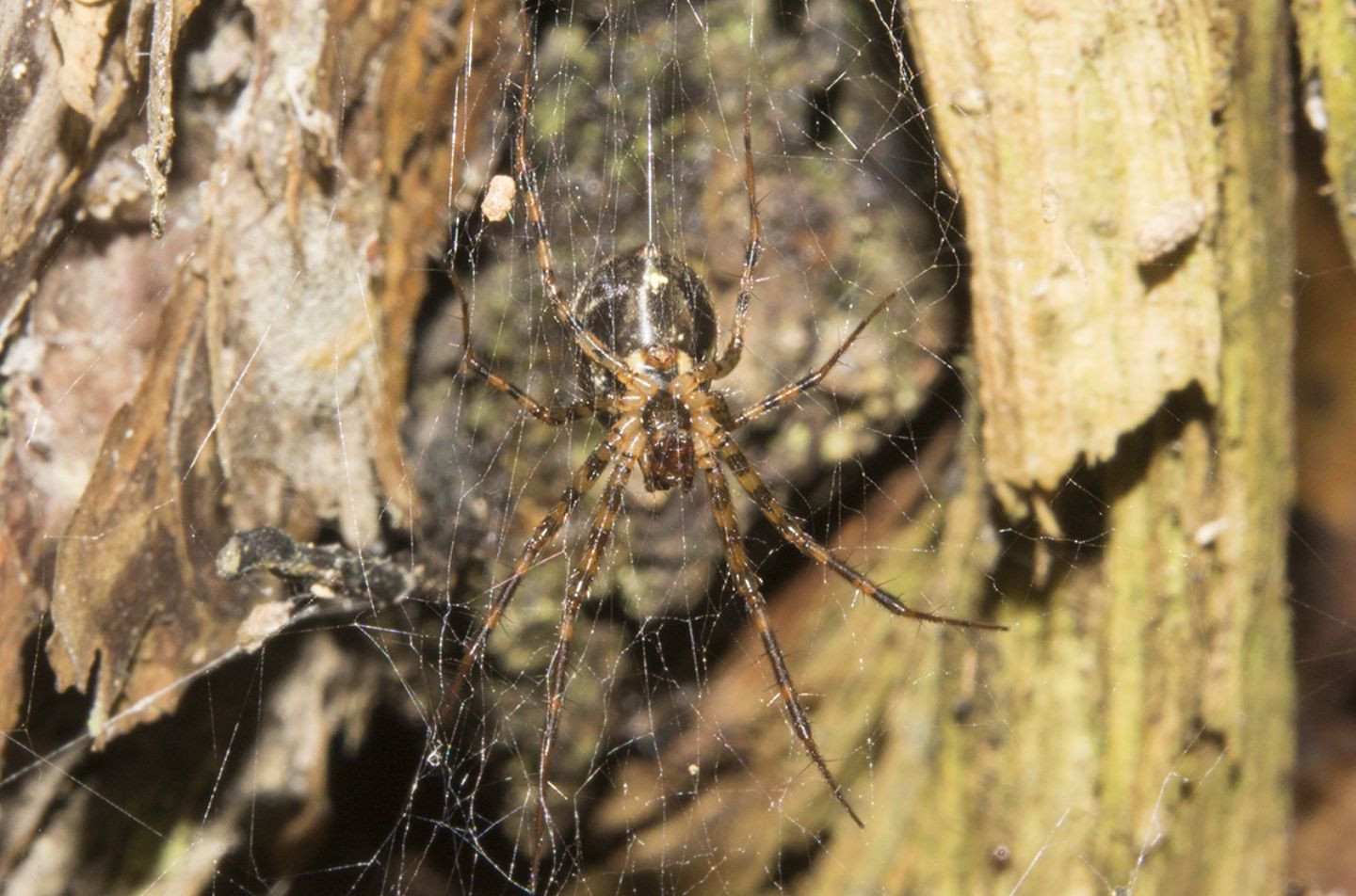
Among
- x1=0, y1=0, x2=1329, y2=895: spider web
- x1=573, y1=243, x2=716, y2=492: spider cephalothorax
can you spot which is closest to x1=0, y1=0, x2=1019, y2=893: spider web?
x1=0, y1=0, x2=1329, y2=895: spider web

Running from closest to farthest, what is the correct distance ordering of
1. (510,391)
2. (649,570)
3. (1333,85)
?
(1333,85), (510,391), (649,570)

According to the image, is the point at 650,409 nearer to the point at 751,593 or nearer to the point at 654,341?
the point at 654,341

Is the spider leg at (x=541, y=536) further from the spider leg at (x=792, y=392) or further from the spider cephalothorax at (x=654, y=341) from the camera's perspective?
the spider leg at (x=792, y=392)

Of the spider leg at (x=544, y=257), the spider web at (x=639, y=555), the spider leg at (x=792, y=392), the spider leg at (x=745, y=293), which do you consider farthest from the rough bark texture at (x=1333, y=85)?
the spider leg at (x=544, y=257)

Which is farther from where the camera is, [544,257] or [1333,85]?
[544,257]

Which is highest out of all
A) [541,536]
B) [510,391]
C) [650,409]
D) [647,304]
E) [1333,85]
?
[1333,85]

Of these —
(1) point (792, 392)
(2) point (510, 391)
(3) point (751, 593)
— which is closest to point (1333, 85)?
(1) point (792, 392)
